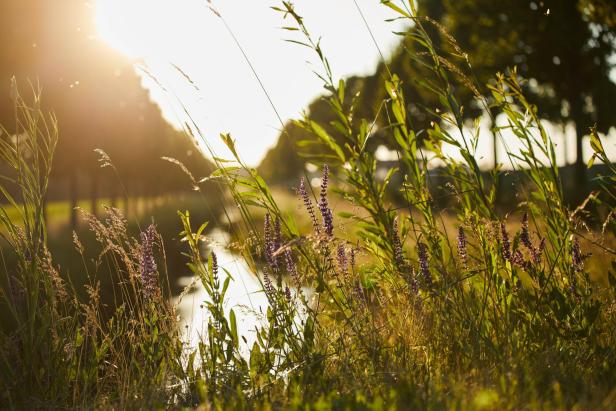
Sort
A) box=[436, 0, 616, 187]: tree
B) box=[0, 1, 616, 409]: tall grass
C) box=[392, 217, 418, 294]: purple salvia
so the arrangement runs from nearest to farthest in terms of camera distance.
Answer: box=[0, 1, 616, 409]: tall grass < box=[392, 217, 418, 294]: purple salvia < box=[436, 0, 616, 187]: tree

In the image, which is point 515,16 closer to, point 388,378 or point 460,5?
point 460,5

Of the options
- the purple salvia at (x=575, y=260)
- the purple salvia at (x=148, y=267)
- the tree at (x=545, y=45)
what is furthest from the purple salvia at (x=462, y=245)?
the tree at (x=545, y=45)

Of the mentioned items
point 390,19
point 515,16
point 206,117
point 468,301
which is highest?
point 515,16

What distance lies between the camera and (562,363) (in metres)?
2.30

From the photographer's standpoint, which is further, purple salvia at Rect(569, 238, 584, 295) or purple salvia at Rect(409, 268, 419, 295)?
purple salvia at Rect(569, 238, 584, 295)

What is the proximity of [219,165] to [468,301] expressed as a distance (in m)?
1.49

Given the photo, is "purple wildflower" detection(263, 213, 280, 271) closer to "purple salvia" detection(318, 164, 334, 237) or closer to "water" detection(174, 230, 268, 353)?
"water" detection(174, 230, 268, 353)

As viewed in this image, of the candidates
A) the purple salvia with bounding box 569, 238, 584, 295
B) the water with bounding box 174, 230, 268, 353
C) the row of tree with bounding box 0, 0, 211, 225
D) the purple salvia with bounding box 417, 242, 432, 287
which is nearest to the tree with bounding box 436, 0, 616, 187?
the row of tree with bounding box 0, 0, 211, 225

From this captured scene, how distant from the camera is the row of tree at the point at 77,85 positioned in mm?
13484

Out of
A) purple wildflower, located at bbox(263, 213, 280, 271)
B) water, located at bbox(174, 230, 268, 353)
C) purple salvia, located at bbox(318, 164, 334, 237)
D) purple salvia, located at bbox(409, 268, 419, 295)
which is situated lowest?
water, located at bbox(174, 230, 268, 353)

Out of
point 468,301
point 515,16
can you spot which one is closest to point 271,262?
point 468,301

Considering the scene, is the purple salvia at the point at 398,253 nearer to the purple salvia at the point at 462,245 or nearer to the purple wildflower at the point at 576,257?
the purple salvia at the point at 462,245

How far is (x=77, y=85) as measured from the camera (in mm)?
8523

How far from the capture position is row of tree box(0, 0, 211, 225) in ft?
44.2
